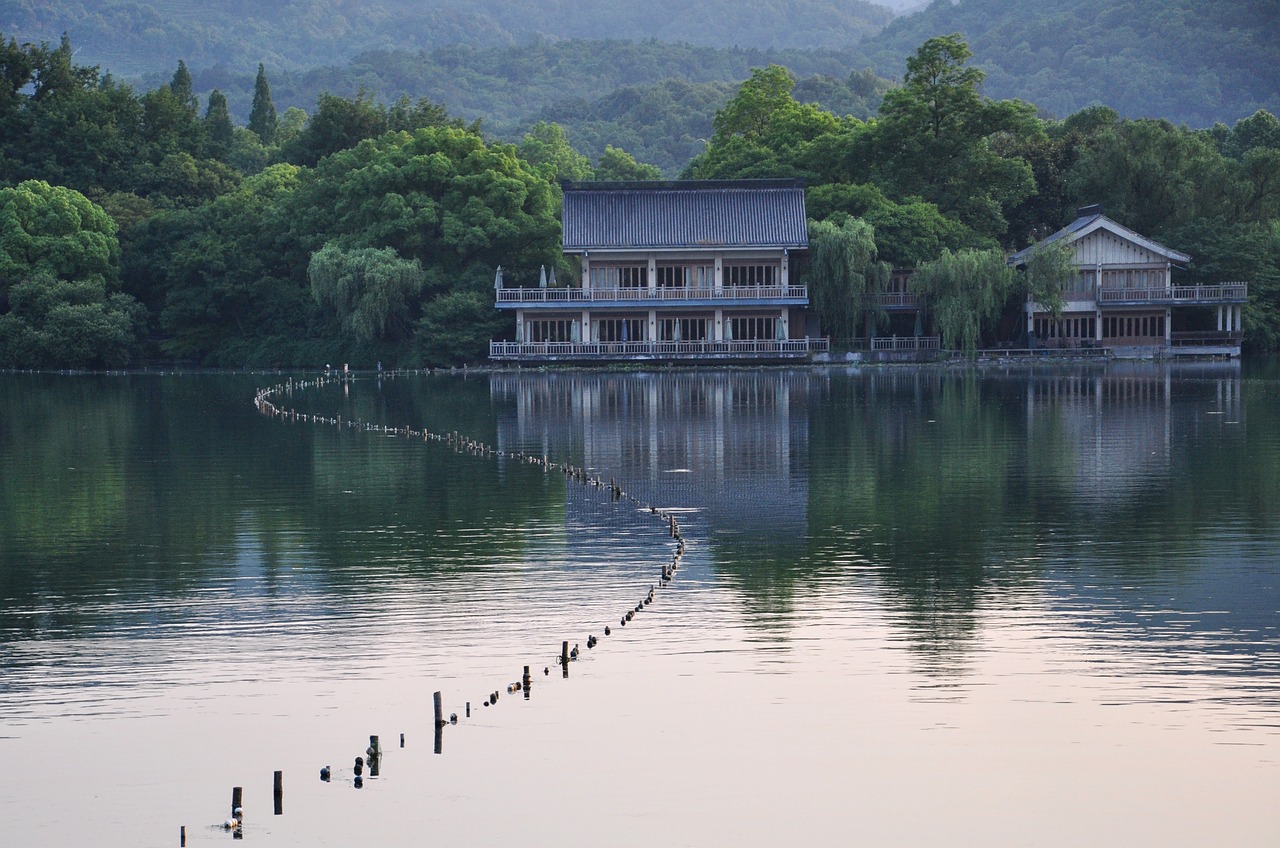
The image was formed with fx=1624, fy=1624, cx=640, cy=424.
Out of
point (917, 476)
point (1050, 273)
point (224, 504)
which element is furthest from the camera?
point (1050, 273)

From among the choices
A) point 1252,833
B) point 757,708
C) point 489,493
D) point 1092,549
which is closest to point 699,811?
point 757,708

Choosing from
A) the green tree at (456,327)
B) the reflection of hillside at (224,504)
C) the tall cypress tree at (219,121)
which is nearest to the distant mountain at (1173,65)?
the tall cypress tree at (219,121)

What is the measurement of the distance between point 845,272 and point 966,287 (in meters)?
5.29

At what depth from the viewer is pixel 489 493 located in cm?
2916

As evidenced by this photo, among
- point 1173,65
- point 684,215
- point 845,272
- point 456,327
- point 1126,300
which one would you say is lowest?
point 456,327

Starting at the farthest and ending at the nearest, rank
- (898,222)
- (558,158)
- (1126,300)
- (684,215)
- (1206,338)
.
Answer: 1. (558,158)
2. (1206,338)
3. (684,215)
4. (1126,300)
5. (898,222)

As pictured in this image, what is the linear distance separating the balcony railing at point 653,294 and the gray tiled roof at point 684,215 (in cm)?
193

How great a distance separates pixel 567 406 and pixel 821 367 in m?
23.5

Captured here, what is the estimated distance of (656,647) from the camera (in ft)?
55.2

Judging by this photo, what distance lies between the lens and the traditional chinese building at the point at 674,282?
72.7 metres

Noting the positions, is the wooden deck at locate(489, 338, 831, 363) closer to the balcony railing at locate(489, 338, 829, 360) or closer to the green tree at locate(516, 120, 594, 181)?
the balcony railing at locate(489, 338, 829, 360)

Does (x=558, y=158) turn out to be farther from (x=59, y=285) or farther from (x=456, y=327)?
(x=59, y=285)

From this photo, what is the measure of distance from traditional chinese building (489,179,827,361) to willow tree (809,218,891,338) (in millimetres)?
907

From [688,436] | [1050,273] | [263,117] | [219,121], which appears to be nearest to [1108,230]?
[1050,273]
